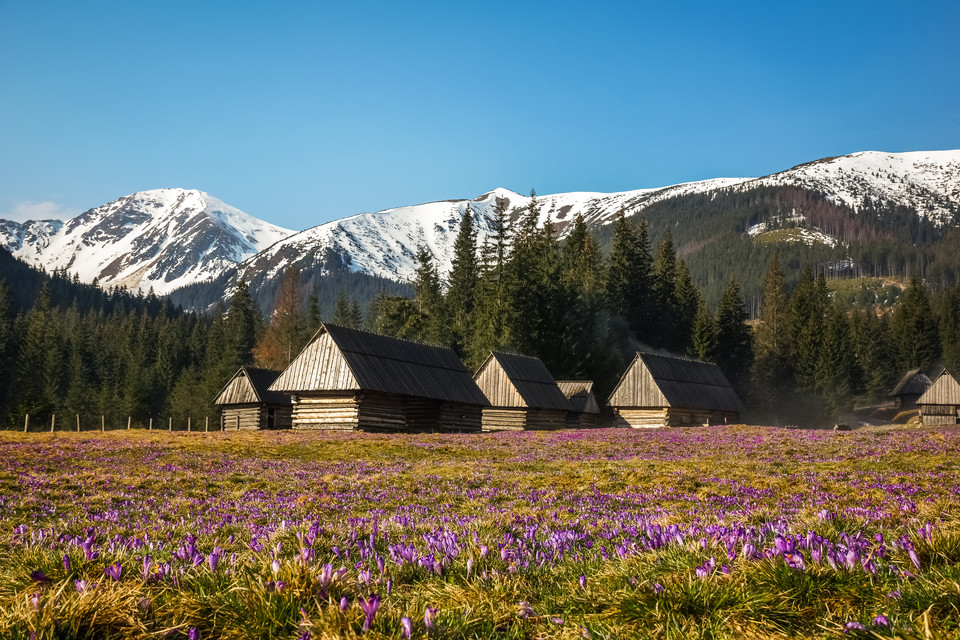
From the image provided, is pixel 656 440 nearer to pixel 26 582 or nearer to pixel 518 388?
pixel 518 388

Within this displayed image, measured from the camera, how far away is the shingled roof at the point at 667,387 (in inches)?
2576

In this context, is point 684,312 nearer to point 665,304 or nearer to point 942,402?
point 665,304

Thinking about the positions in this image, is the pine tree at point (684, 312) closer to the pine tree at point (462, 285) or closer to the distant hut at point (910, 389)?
the pine tree at point (462, 285)

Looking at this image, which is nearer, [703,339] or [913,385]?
[703,339]

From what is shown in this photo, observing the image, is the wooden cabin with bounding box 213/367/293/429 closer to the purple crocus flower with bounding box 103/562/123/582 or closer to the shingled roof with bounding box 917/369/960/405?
the shingled roof with bounding box 917/369/960/405

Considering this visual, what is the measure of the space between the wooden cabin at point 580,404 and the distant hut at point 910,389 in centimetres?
6468

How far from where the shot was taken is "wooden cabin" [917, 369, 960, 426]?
67625 millimetres

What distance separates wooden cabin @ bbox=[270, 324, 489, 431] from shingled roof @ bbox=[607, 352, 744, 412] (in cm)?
1619

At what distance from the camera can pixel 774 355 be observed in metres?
108

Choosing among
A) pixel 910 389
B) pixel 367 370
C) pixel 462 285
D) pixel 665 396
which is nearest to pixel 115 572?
pixel 367 370

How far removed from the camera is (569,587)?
5570mm

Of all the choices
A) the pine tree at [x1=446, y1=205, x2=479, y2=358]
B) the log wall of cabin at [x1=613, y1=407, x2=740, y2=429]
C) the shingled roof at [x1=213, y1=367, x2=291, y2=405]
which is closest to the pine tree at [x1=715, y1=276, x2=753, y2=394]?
the pine tree at [x1=446, y1=205, x2=479, y2=358]

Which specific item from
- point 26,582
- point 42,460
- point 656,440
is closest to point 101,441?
point 42,460

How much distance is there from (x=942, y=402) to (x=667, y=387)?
23400 mm
